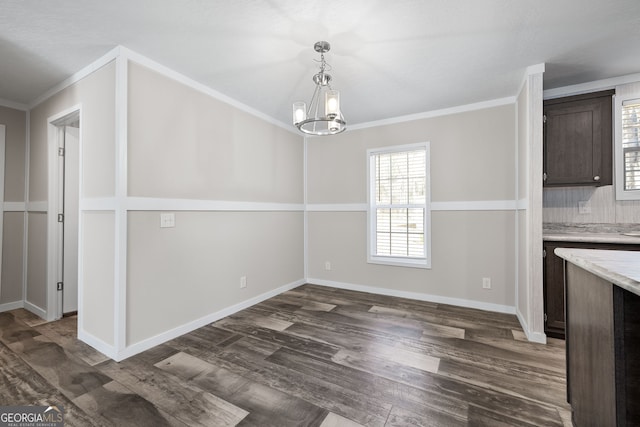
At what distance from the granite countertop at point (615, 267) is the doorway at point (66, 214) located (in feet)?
14.1

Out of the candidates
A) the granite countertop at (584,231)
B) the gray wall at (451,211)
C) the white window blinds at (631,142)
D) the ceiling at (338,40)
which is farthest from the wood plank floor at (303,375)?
the ceiling at (338,40)

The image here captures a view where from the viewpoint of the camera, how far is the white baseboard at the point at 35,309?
306 centimetres

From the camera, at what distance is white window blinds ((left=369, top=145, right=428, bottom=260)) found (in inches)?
148

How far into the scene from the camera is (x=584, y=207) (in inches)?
114

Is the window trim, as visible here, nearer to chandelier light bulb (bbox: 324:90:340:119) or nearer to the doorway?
chandelier light bulb (bbox: 324:90:340:119)

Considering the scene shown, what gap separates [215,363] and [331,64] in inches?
106

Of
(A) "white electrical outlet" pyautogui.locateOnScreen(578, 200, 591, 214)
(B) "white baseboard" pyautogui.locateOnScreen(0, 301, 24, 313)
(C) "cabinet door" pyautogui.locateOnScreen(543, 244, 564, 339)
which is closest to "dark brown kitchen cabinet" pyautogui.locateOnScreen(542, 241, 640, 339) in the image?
(C) "cabinet door" pyautogui.locateOnScreen(543, 244, 564, 339)

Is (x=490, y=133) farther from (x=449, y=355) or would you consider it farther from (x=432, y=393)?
(x=432, y=393)

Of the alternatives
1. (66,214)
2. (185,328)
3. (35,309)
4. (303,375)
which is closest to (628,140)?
(303,375)

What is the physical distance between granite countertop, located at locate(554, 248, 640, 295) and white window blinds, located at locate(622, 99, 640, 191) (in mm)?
2252

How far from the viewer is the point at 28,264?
11.0 ft

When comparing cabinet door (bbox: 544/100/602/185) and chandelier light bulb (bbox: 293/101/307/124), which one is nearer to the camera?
chandelier light bulb (bbox: 293/101/307/124)

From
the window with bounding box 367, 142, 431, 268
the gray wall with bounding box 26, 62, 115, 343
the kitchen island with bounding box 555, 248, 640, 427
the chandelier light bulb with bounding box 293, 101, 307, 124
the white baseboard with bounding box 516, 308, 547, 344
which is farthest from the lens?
the window with bounding box 367, 142, 431, 268

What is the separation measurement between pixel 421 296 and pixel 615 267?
2.90 metres
